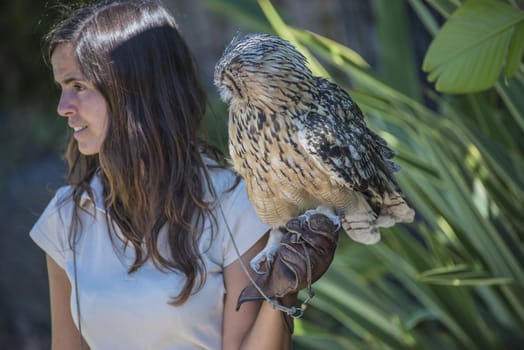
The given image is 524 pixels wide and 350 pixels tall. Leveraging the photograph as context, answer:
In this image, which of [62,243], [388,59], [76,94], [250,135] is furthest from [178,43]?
[388,59]

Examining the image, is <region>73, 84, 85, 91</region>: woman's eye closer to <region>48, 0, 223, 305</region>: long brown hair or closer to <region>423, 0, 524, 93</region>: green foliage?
<region>48, 0, 223, 305</region>: long brown hair

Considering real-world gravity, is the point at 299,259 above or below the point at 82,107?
below

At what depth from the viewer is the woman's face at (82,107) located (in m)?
1.63

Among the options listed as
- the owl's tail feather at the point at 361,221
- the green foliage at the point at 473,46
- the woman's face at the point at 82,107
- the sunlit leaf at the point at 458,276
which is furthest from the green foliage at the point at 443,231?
the woman's face at the point at 82,107

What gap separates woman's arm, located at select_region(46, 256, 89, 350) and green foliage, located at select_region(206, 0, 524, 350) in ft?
2.81

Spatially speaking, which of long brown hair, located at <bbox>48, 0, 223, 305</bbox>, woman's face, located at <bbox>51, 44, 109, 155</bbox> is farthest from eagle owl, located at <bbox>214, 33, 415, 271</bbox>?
woman's face, located at <bbox>51, 44, 109, 155</bbox>

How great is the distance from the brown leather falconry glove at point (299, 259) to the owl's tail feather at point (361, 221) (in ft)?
0.14

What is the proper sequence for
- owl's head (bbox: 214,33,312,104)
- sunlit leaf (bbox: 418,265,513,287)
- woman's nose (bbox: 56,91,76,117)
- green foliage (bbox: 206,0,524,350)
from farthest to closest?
green foliage (bbox: 206,0,524,350) < sunlit leaf (bbox: 418,265,513,287) < woman's nose (bbox: 56,91,76,117) < owl's head (bbox: 214,33,312,104)

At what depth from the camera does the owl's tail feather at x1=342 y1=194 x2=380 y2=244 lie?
1.52 meters

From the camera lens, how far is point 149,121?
167 cm

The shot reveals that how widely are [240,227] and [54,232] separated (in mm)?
429

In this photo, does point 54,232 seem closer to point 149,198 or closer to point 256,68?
point 149,198

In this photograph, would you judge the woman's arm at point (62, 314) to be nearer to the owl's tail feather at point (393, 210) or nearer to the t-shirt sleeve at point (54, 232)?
the t-shirt sleeve at point (54, 232)

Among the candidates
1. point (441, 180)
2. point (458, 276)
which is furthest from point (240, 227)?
point (441, 180)
